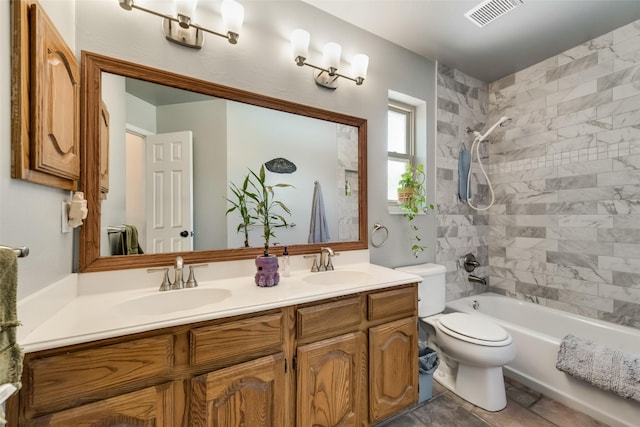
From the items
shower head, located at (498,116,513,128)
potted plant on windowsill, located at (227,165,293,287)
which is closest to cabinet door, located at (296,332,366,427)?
potted plant on windowsill, located at (227,165,293,287)

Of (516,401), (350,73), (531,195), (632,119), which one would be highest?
(350,73)

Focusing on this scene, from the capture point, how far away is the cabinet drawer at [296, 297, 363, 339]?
1169 mm

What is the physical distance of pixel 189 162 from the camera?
4.65 ft

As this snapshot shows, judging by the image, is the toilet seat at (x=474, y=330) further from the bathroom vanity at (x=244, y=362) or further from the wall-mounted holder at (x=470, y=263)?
the wall-mounted holder at (x=470, y=263)

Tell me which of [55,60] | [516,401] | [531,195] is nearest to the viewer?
[55,60]

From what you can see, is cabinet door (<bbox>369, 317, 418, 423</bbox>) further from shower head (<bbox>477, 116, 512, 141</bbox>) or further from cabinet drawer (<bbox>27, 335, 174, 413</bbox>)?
shower head (<bbox>477, 116, 512, 141</bbox>)

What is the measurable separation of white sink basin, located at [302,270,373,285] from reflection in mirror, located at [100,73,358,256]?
0.25 meters

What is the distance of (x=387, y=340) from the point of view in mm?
1414

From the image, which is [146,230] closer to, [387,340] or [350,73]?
[387,340]

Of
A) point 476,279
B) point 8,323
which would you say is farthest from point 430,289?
point 8,323

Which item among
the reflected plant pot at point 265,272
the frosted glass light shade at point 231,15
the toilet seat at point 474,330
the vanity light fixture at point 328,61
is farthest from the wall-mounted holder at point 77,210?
the toilet seat at point 474,330

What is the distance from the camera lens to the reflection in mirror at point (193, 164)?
49.8 inches

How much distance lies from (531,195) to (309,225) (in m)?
2.13

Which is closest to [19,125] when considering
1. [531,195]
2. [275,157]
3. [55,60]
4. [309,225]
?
[55,60]
